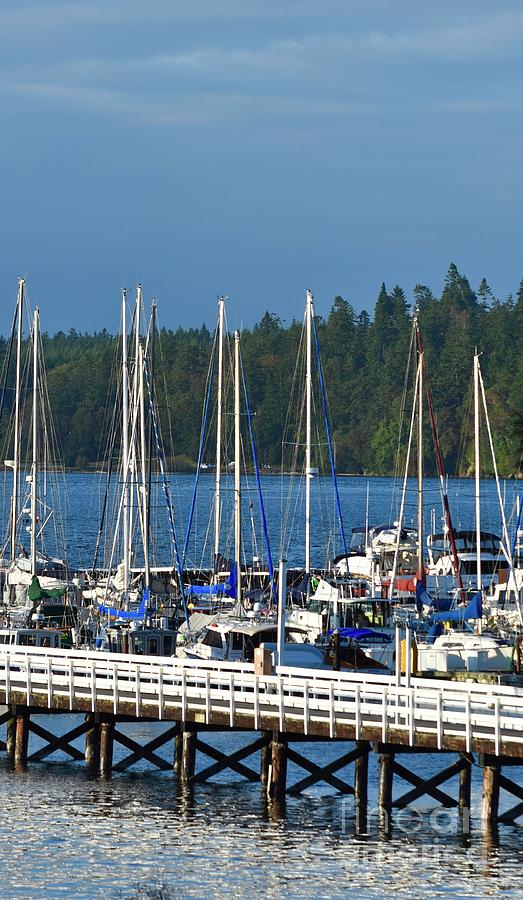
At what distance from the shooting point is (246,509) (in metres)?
166

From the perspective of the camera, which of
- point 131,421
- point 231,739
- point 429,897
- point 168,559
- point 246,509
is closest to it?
point 429,897

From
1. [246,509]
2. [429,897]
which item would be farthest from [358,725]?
[246,509]

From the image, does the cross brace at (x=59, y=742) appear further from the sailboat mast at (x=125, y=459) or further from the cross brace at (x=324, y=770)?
the sailboat mast at (x=125, y=459)

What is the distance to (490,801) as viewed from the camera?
34.1 m

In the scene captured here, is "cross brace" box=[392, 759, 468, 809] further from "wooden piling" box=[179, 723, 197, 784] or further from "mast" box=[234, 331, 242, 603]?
"mast" box=[234, 331, 242, 603]

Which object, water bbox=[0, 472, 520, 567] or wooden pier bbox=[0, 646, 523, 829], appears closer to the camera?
wooden pier bbox=[0, 646, 523, 829]

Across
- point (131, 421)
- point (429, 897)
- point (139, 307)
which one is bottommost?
point (429, 897)

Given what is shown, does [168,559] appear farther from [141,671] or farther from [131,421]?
[141,671]

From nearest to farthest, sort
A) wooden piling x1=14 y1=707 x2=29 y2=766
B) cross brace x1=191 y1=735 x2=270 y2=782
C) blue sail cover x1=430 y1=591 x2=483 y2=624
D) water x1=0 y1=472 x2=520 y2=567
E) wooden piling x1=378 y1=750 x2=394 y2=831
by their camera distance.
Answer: wooden piling x1=378 y1=750 x2=394 y2=831 → cross brace x1=191 y1=735 x2=270 y2=782 → wooden piling x1=14 y1=707 x2=29 y2=766 → blue sail cover x1=430 y1=591 x2=483 y2=624 → water x1=0 y1=472 x2=520 y2=567

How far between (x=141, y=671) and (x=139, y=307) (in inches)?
1231

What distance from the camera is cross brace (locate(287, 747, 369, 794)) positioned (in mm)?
36875

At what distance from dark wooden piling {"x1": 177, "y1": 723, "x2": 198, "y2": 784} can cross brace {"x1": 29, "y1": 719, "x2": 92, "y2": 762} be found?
281 cm

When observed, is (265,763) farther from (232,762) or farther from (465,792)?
(465,792)

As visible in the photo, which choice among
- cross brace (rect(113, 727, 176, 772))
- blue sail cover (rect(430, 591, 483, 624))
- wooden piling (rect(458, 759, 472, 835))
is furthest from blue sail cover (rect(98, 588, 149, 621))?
wooden piling (rect(458, 759, 472, 835))
